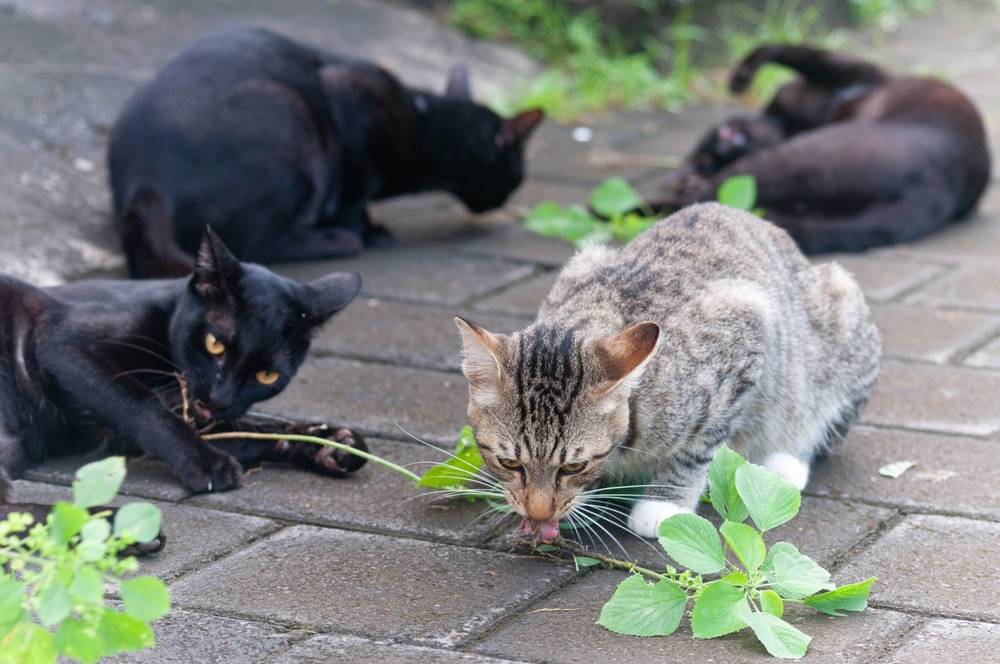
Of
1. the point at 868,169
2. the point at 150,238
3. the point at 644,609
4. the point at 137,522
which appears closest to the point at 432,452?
the point at 644,609

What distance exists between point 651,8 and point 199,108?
423 cm

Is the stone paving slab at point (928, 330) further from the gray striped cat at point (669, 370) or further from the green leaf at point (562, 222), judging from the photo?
the green leaf at point (562, 222)

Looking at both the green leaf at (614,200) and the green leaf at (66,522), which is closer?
the green leaf at (66,522)

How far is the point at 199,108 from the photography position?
496 cm

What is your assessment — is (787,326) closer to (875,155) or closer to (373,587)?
(373,587)

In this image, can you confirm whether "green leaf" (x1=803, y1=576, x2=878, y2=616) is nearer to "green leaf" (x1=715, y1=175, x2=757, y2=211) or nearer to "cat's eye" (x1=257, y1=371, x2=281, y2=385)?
"cat's eye" (x1=257, y1=371, x2=281, y2=385)

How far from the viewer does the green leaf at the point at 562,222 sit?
541 cm

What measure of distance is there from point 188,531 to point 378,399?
1.01 meters

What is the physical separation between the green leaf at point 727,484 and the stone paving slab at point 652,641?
231 mm

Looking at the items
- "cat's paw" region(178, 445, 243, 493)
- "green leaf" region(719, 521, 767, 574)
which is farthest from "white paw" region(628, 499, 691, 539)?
"cat's paw" region(178, 445, 243, 493)

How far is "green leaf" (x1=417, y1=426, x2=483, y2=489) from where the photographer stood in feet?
10.0

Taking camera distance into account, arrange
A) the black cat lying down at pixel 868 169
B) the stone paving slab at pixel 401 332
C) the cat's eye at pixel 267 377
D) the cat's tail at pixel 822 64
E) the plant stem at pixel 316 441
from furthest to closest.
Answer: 1. the cat's tail at pixel 822 64
2. the black cat lying down at pixel 868 169
3. the stone paving slab at pixel 401 332
4. the cat's eye at pixel 267 377
5. the plant stem at pixel 316 441

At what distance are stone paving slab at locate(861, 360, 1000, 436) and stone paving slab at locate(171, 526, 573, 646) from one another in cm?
146

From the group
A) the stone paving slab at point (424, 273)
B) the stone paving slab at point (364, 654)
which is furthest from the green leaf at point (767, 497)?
the stone paving slab at point (424, 273)
